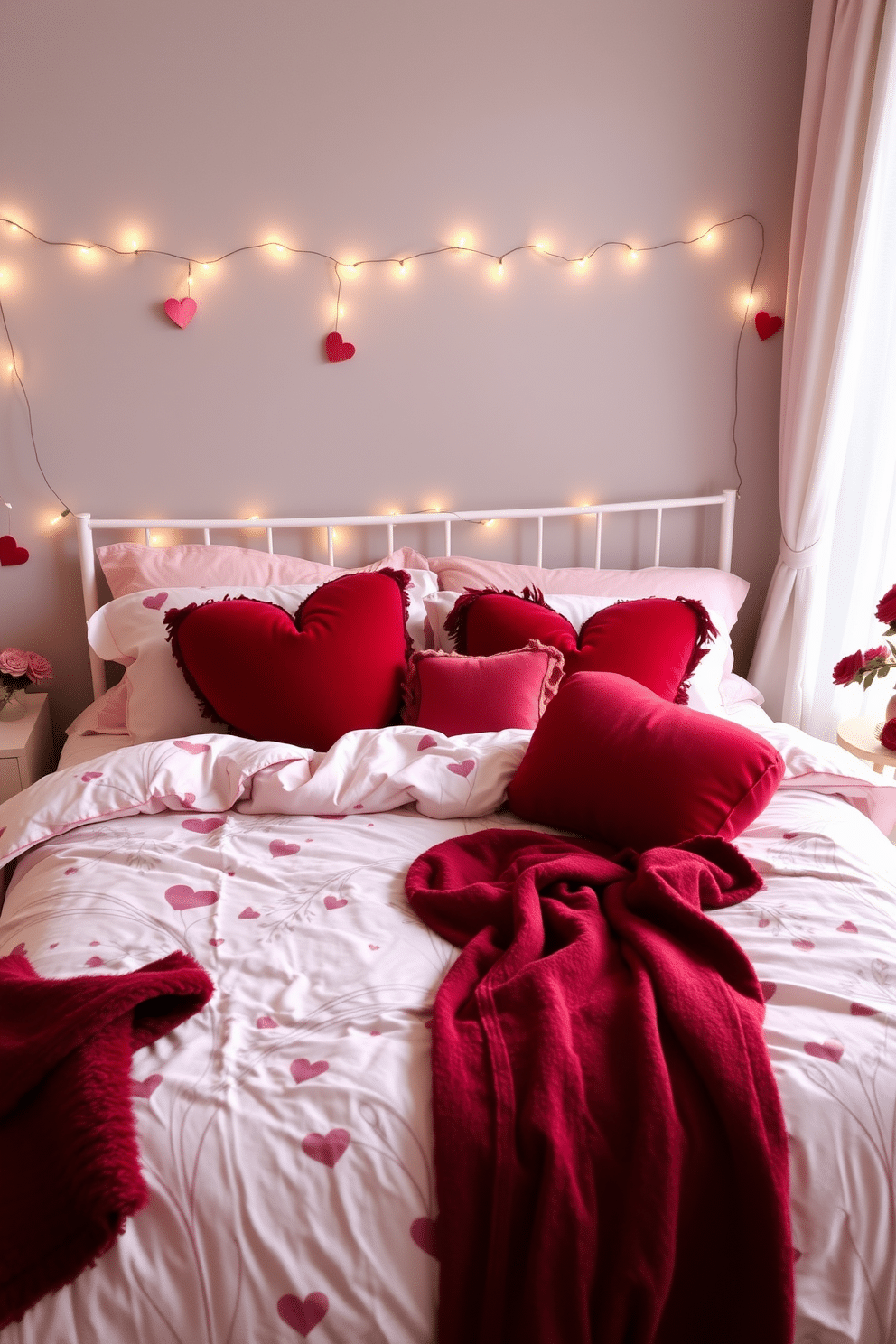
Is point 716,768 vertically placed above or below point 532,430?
below

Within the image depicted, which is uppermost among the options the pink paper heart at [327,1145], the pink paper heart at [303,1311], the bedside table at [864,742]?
the bedside table at [864,742]

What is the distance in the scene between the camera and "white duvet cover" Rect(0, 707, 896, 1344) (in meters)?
0.81

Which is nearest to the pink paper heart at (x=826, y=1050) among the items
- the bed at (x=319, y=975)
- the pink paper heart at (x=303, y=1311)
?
the bed at (x=319, y=975)

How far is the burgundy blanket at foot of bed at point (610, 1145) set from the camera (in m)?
0.81

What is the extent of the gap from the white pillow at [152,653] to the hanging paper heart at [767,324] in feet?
3.83

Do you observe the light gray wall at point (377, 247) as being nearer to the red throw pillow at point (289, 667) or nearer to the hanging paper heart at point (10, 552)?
the hanging paper heart at point (10, 552)

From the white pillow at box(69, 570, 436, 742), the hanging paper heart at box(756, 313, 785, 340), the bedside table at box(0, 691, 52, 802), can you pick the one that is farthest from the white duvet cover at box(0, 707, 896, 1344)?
the hanging paper heart at box(756, 313, 785, 340)

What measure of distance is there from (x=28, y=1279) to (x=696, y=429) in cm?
240

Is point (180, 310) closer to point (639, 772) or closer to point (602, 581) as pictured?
point (602, 581)

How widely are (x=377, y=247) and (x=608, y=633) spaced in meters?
1.19

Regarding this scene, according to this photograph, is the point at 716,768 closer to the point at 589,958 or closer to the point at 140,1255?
the point at 589,958

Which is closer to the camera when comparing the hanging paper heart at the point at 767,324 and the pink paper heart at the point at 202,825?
the pink paper heart at the point at 202,825

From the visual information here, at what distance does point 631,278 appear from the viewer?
2461mm

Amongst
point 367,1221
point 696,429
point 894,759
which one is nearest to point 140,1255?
point 367,1221
